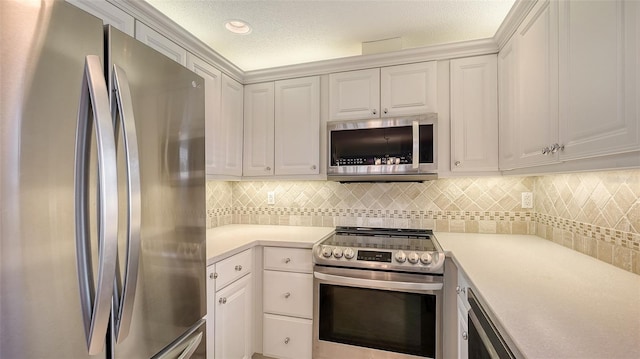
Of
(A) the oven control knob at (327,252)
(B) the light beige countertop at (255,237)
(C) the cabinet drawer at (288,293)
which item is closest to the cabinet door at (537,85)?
(A) the oven control knob at (327,252)

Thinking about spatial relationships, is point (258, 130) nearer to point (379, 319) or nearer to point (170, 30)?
point (170, 30)

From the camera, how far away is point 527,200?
2025 millimetres

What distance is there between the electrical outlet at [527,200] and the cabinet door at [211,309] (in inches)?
86.7

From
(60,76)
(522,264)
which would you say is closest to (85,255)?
(60,76)

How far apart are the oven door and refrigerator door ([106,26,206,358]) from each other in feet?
2.73

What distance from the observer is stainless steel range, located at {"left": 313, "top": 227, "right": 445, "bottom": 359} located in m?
1.61

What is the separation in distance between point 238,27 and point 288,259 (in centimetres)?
165

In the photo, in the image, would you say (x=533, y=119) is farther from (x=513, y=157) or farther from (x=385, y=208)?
(x=385, y=208)

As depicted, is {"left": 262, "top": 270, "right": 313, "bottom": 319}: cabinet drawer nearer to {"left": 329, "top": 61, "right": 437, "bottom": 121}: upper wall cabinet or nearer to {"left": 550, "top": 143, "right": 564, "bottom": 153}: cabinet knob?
{"left": 329, "top": 61, "right": 437, "bottom": 121}: upper wall cabinet

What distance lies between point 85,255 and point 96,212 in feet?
0.38

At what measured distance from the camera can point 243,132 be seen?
2.39 m

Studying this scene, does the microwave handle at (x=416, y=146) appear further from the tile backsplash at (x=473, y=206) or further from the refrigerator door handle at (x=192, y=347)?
the refrigerator door handle at (x=192, y=347)

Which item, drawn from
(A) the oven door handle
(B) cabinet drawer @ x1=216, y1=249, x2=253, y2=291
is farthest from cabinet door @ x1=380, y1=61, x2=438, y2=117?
(B) cabinet drawer @ x1=216, y1=249, x2=253, y2=291

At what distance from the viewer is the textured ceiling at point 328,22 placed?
65.0 inches
